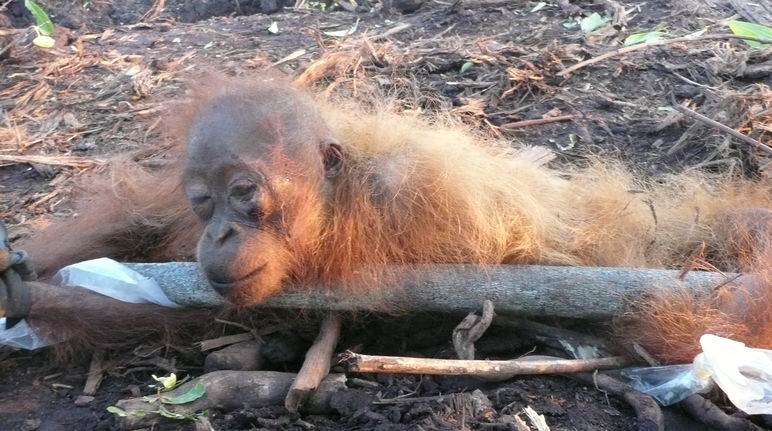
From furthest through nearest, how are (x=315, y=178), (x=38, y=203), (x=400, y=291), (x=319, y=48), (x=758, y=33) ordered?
(x=319, y=48) → (x=758, y=33) → (x=38, y=203) → (x=315, y=178) → (x=400, y=291)

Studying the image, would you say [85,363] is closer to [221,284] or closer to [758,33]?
[221,284]

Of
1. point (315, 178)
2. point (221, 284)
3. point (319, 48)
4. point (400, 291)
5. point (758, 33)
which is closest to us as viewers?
point (221, 284)

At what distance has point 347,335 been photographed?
3080 mm

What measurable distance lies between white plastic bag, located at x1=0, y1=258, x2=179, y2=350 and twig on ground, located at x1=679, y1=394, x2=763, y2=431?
1794 millimetres

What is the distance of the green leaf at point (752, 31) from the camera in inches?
197

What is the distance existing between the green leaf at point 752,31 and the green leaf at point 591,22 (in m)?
0.81

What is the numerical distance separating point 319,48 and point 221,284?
3178 millimetres

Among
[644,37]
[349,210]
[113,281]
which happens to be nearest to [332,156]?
[349,210]

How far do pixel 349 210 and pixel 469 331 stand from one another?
2.13ft

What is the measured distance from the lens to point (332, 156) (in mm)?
3086

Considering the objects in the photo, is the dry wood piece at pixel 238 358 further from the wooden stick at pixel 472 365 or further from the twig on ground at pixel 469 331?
the twig on ground at pixel 469 331

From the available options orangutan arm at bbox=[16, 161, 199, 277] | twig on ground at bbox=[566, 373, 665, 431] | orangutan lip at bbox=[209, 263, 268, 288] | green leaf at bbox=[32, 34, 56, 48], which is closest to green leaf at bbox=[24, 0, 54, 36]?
green leaf at bbox=[32, 34, 56, 48]

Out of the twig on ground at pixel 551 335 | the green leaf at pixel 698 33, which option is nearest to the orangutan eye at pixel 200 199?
the twig on ground at pixel 551 335

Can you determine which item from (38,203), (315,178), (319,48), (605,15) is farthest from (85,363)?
(605,15)
